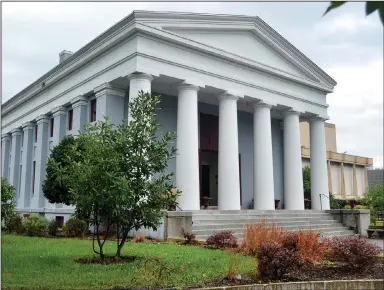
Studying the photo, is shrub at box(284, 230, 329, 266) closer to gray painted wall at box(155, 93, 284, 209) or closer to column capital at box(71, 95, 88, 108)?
gray painted wall at box(155, 93, 284, 209)

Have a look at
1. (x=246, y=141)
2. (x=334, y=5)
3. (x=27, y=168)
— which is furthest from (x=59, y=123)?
(x=334, y=5)

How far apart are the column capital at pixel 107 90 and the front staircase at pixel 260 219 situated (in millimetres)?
7788

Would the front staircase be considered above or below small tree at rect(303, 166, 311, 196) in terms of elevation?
below

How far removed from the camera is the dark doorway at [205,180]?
99.2 ft

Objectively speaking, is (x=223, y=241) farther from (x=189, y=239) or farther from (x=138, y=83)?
(x=138, y=83)

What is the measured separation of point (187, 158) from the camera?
69.6ft

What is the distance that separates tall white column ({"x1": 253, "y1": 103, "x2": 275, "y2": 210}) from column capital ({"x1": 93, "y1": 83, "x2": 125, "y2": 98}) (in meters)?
8.38

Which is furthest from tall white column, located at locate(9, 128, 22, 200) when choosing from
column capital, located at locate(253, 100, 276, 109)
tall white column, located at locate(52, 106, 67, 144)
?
column capital, located at locate(253, 100, 276, 109)

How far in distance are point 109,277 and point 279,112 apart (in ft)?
75.8

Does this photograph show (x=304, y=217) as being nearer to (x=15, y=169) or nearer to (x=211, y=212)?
(x=211, y=212)

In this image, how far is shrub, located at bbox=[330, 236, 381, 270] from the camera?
31.9 ft

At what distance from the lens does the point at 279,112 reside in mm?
29656

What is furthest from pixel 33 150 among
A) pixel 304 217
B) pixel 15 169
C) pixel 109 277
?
pixel 109 277

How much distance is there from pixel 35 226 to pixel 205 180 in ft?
45.7
